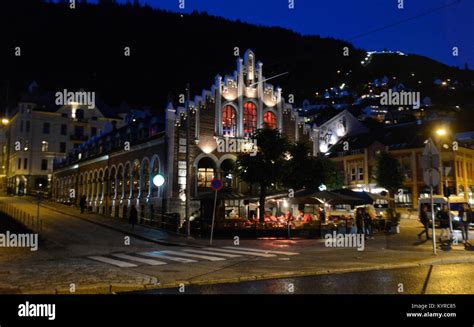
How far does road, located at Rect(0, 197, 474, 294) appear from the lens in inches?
437

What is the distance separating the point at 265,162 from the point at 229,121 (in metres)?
9.02

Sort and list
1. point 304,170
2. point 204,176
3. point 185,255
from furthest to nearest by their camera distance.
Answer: point 204,176
point 304,170
point 185,255

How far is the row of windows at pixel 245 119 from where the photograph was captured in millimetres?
37594

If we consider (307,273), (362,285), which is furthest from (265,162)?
(362,285)

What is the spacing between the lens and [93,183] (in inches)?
1885

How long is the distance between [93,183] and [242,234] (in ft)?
89.3

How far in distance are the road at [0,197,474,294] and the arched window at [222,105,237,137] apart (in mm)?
14518

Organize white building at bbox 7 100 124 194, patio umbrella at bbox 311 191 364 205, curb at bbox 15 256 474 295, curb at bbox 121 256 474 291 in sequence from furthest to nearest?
white building at bbox 7 100 124 194 < patio umbrella at bbox 311 191 364 205 < curb at bbox 121 256 474 291 < curb at bbox 15 256 474 295

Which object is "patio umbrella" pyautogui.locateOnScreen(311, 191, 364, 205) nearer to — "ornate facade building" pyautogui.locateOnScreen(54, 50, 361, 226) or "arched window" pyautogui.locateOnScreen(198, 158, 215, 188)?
"ornate facade building" pyautogui.locateOnScreen(54, 50, 361, 226)

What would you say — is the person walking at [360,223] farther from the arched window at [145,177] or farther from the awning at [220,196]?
the arched window at [145,177]

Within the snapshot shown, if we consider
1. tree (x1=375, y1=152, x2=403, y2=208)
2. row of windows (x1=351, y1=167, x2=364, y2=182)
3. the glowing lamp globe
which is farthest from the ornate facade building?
row of windows (x1=351, y1=167, x2=364, y2=182)

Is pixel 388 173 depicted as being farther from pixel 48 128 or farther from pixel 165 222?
pixel 48 128

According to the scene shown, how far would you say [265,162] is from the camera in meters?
30.0
